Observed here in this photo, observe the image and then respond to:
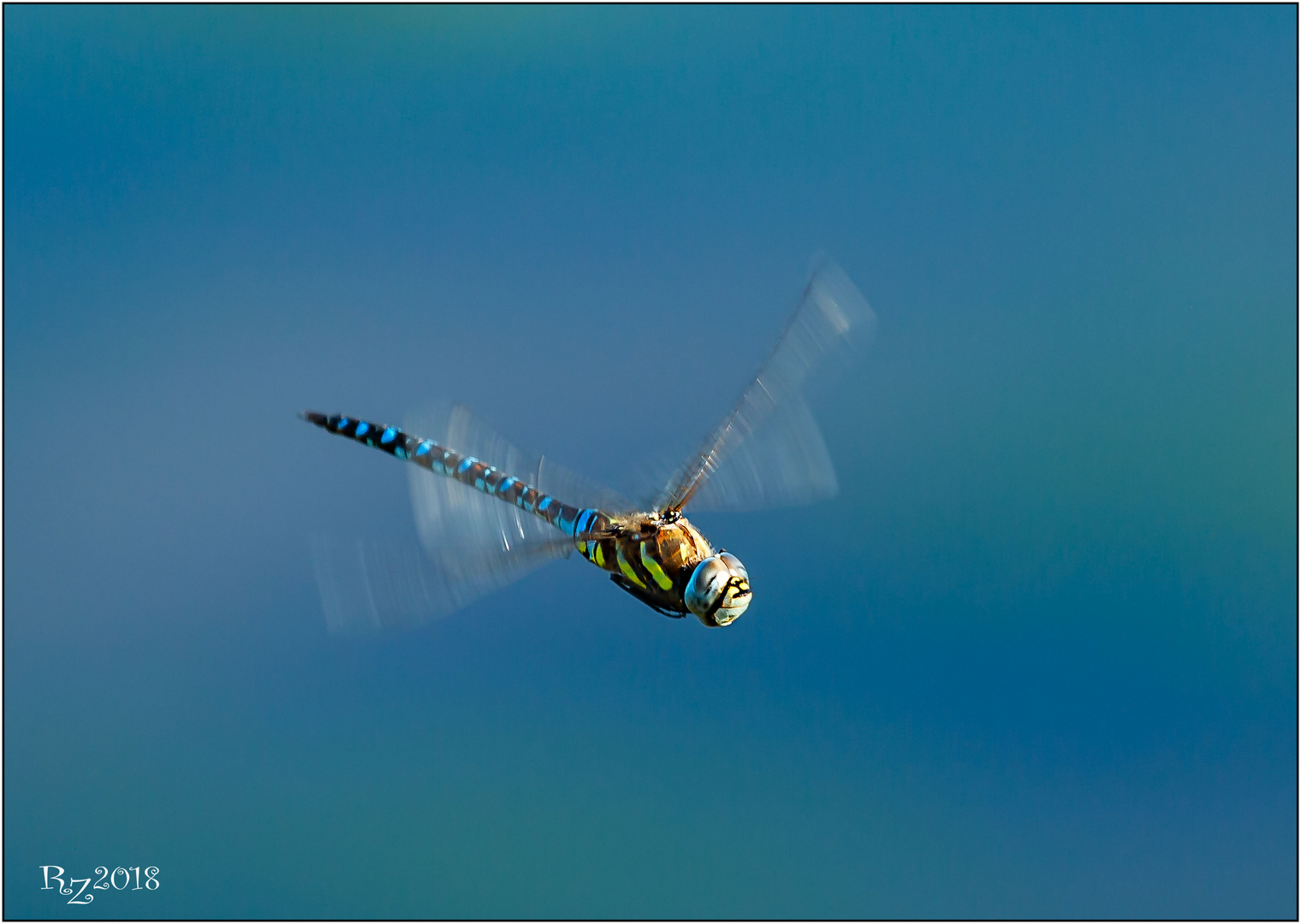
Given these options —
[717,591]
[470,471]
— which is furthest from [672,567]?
[470,471]

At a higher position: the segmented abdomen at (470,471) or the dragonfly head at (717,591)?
the segmented abdomen at (470,471)

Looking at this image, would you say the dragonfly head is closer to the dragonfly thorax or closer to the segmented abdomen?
the dragonfly thorax

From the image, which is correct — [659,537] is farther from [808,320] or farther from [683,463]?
[808,320]

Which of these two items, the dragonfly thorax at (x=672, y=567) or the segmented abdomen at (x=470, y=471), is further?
the segmented abdomen at (x=470, y=471)

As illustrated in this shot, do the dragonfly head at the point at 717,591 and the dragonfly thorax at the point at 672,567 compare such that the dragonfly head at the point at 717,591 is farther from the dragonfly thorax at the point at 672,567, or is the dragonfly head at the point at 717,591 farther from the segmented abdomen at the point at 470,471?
the segmented abdomen at the point at 470,471

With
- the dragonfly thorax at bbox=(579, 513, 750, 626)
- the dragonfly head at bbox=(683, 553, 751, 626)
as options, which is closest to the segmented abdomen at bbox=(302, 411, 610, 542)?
the dragonfly thorax at bbox=(579, 513, 750, 626)

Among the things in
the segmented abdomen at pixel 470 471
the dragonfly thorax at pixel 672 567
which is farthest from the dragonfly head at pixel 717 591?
the segmented abdomen at pixel 470 471
